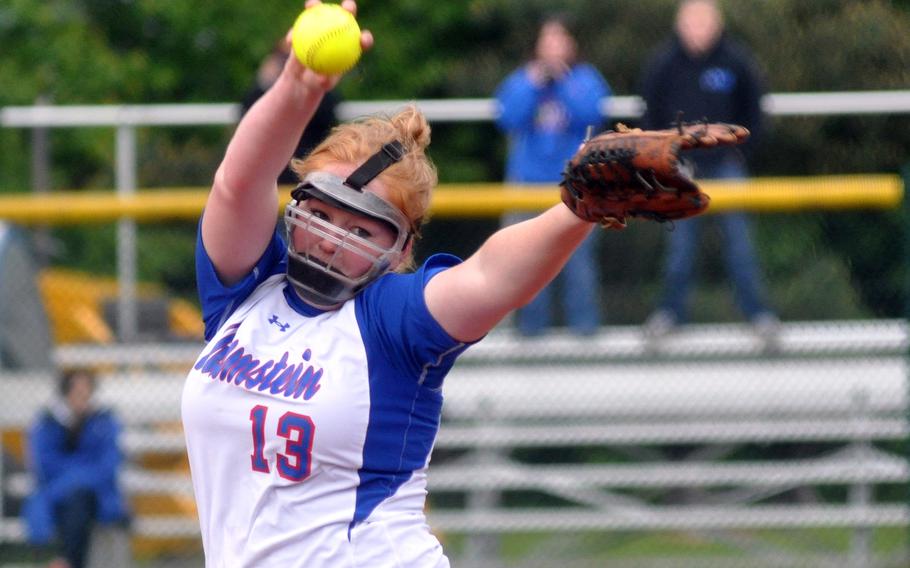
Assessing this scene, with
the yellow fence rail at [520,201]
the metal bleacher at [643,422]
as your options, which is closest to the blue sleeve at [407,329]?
the yellow fence rail at [520,201]

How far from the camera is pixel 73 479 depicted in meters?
6.10

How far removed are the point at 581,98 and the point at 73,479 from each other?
9.08 feet

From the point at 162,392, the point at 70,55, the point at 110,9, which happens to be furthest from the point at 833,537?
the point at 110,9

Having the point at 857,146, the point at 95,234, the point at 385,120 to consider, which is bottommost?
the point at 95,234

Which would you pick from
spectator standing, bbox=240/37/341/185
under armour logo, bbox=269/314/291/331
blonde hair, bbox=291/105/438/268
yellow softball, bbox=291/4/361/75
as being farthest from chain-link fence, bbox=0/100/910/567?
yellow softball, bbox=291/4/361/75

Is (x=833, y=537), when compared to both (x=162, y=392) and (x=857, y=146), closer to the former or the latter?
(x=857, y=146)

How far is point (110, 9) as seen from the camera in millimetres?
13398

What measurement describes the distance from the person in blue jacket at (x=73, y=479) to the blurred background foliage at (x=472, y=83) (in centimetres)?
88

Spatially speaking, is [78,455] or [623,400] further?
[623,400]

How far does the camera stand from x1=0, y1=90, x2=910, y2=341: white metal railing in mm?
6699

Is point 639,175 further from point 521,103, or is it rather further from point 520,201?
point 521,103

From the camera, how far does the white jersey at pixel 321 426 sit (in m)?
2.56

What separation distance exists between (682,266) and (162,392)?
239cm

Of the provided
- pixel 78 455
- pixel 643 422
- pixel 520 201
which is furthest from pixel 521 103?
pixel 78 455
